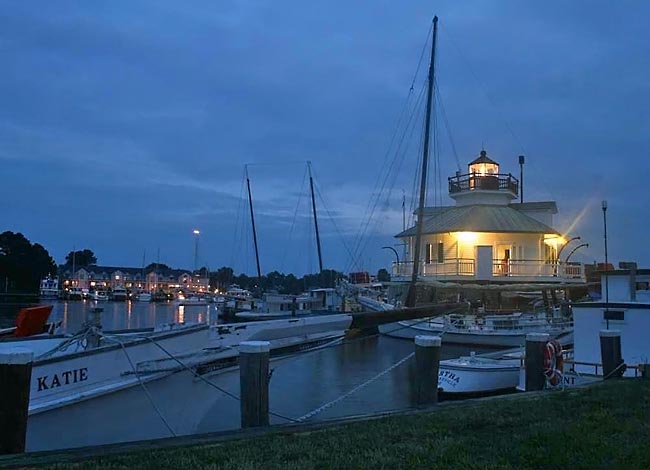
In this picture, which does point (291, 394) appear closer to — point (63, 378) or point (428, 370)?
point (428, 370)

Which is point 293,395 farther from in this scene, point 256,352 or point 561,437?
point 561,437

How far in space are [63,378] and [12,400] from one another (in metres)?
2.60

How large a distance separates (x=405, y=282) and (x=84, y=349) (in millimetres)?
32073

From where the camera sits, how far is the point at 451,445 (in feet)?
21.8

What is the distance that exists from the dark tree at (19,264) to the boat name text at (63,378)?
400ft

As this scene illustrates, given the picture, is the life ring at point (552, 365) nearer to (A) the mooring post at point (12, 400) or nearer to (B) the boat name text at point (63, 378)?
(B) the boat name text at point (63, 378)

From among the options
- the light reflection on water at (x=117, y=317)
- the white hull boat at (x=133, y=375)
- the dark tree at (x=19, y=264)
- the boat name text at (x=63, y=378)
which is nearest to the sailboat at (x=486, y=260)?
the light reflection on water at (x=117, y=317)

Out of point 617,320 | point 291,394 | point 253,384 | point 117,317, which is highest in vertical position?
point 617,320

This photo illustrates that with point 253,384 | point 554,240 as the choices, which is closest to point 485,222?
point 554,240

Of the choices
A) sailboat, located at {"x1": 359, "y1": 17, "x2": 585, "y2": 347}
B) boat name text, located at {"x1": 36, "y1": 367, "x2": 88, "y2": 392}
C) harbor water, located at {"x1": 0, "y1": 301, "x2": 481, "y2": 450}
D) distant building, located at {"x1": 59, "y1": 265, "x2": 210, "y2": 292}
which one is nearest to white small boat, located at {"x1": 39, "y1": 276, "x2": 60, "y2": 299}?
distant building, located at {"x1": 59, "y1": 265, "x2": 210, "y2": 292}

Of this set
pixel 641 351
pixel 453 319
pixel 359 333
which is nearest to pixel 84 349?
pixel 359 333

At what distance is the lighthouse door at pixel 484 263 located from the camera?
3772cm

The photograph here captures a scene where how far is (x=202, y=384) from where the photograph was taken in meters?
12.0

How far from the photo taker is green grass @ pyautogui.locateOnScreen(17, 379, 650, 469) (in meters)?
5.97
